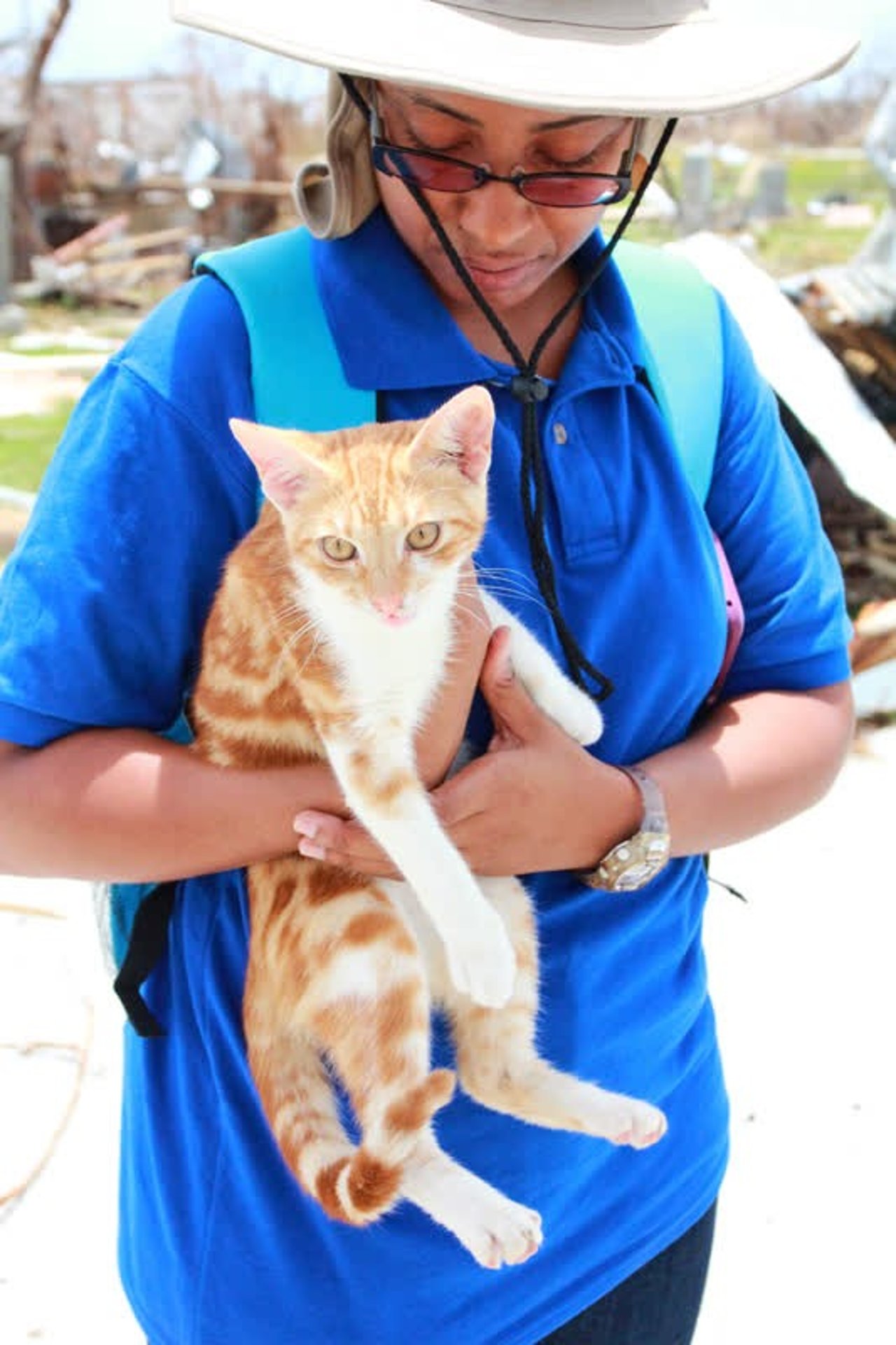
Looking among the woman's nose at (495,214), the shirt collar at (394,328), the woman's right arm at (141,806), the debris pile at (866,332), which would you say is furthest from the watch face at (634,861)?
the debris pile at (866,332)

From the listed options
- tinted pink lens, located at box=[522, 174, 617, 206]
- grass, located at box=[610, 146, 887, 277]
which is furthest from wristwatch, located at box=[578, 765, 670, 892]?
grass, located at box=[610, 146, 887, 277]

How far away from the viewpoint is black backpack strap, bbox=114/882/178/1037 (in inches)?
51.7

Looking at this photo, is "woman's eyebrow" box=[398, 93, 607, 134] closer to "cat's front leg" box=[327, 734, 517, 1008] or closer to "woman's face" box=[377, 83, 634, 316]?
"woman's face" box=[377, 83, 634, 316]

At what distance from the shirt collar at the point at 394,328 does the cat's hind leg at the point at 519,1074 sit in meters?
0.48

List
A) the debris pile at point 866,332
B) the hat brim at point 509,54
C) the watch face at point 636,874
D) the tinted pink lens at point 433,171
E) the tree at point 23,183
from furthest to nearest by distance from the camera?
the tree at point 23,183, the debris pile at point 866,332, the watch face at point 636,874, the tinted pink lens at point 433,171, the hat brim at point 509,54

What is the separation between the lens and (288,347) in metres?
1.24

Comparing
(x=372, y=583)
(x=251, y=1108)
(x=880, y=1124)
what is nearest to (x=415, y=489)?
(x=372, y=583)

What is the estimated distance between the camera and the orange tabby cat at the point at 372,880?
3.97 ft

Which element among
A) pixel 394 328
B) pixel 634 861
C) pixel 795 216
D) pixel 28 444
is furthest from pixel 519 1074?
pixel 795 216

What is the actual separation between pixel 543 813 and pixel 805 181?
2687 cm

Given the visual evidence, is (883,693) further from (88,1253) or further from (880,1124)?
(88,1253)

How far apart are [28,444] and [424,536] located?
8315 mm

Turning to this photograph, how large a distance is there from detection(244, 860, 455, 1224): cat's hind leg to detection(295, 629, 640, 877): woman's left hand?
0.06 meters

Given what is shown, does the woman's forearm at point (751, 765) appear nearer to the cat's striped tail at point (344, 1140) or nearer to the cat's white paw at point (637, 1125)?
the cat's white paw at point (637, 1125)
